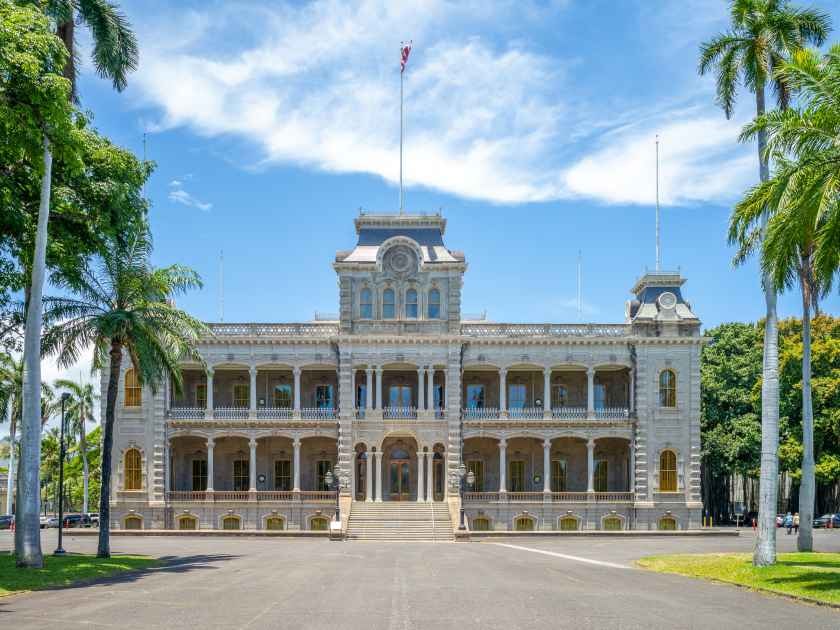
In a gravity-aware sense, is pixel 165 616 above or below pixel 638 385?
below

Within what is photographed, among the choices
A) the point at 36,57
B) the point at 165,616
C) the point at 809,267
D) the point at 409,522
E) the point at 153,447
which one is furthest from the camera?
the point at 153,447

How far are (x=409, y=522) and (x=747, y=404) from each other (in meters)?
25.5

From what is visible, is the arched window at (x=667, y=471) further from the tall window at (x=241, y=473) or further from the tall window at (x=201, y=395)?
the tall window at (x=201, y=395)

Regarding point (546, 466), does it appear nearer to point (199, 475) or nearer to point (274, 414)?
point (274, 414)

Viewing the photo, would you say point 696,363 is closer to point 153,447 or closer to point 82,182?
point 153,447

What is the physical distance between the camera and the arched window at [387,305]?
57.8 m

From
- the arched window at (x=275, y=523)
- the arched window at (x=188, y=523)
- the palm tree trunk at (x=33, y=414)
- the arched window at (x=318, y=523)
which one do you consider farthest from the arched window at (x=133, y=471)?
the palm tree trunk at (x=33, y=414)

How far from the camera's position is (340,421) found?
5712 centimetres

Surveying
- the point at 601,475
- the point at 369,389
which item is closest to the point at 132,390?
the point at 369,389

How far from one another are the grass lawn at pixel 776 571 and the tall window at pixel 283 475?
30115 millimetres

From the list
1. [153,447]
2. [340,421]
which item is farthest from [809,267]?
[153,447]

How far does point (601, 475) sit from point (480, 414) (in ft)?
27.8

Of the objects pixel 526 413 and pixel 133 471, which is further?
pixel 526 413

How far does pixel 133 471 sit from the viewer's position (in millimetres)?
57062
